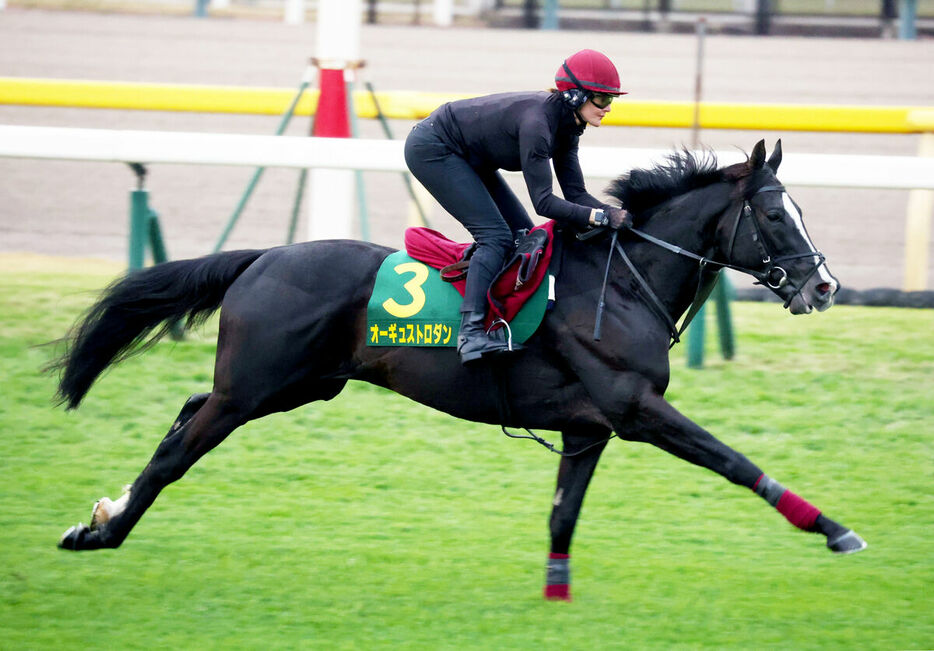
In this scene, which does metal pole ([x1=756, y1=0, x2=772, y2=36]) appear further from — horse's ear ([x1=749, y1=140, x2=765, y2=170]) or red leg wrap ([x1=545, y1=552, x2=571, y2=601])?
red leg wrap ([x1=545, y1=552, x2=571, y2=601])

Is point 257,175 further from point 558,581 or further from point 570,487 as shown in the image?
point 558,581

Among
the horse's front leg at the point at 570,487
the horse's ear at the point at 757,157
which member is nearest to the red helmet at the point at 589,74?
the horse's ear at the point at 757,157

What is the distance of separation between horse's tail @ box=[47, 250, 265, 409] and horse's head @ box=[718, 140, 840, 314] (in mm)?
1948

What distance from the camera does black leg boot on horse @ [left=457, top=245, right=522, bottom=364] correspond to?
4.55 m

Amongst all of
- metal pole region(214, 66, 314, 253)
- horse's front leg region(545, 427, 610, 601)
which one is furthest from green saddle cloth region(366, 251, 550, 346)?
metal pole region(214, 66, 314, 253)

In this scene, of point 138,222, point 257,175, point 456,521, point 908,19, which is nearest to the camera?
point 456,521

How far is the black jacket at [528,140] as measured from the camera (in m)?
4.48

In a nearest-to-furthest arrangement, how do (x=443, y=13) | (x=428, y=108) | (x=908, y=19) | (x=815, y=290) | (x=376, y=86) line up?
(x=815, y=290), (x=428, y=108), (x=376, y=86), (x=908, y=19), (x=443, y=13)

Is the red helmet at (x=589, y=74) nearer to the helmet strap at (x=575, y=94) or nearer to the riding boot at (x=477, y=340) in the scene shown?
the helmet strap at (x=575, y=94)

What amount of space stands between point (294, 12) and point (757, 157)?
792 inches

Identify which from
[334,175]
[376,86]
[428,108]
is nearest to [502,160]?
[334,175]

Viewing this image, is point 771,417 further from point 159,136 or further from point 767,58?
point 767,58

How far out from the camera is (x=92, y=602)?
14.8 ft

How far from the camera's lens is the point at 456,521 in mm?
5535
